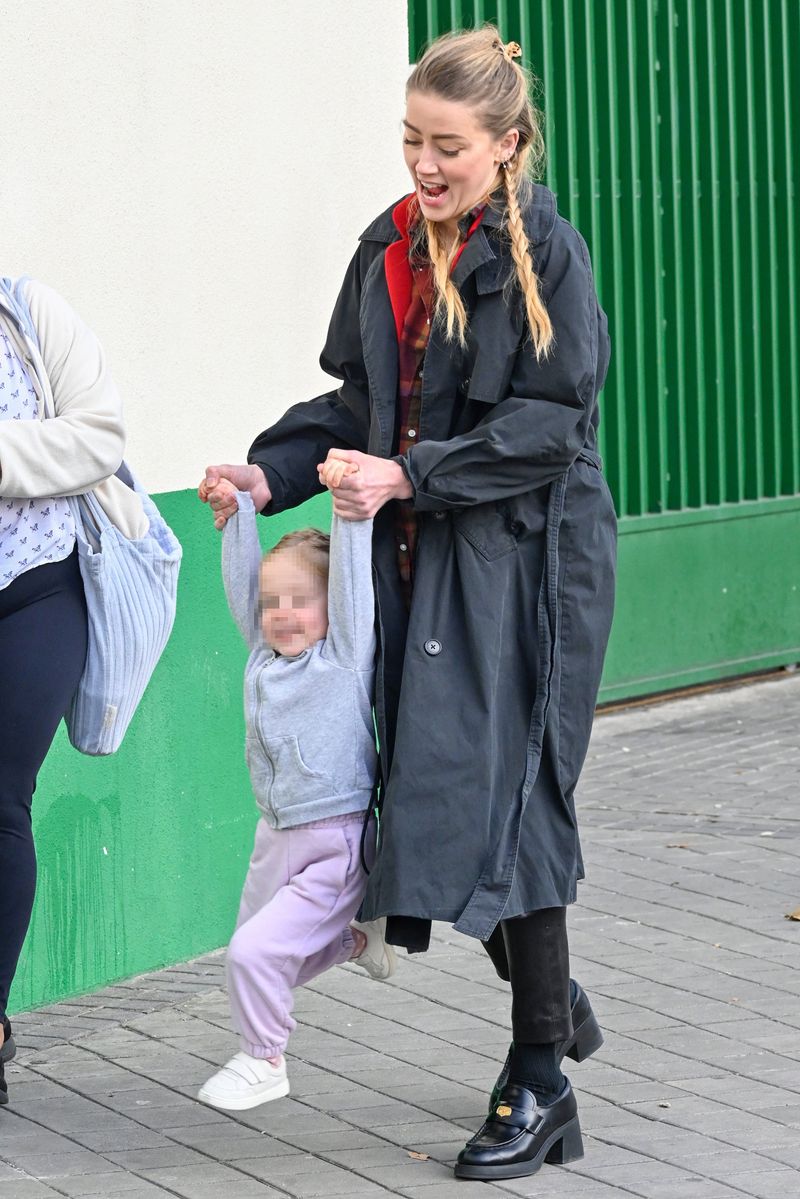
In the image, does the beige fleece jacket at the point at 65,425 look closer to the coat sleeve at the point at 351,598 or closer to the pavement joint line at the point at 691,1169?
the coat sleeve at the point at 351,598

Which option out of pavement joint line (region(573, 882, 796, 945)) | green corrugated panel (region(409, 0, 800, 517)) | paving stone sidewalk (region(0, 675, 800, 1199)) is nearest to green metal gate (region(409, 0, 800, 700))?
green corrugated panel (region(409, 0, 800, 517))

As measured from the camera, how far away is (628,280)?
8.21 meters

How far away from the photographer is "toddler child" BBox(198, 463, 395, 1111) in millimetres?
3580

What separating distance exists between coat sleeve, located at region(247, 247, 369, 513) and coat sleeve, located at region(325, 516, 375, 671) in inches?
11.9

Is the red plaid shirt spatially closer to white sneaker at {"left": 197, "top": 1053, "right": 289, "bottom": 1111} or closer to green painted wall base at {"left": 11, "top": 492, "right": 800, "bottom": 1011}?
white sneaker at {"left": 197, "top": 1053, "right": 289, "bottom": 1111}

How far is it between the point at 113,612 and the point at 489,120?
1.26m

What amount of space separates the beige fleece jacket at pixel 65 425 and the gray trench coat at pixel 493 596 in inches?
22.8

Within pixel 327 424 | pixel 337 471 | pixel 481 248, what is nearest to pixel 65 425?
pixel 327 424

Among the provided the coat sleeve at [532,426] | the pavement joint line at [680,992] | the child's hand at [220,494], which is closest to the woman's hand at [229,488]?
A: the child's hand at [220,494]

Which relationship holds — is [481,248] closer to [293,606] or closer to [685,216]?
[293,606]

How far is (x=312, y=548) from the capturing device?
370 cm

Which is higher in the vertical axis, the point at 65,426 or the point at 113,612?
the point at 65,426

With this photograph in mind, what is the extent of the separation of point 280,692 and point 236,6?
2316mm

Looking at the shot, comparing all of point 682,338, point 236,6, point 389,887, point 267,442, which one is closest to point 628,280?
point 682,338
